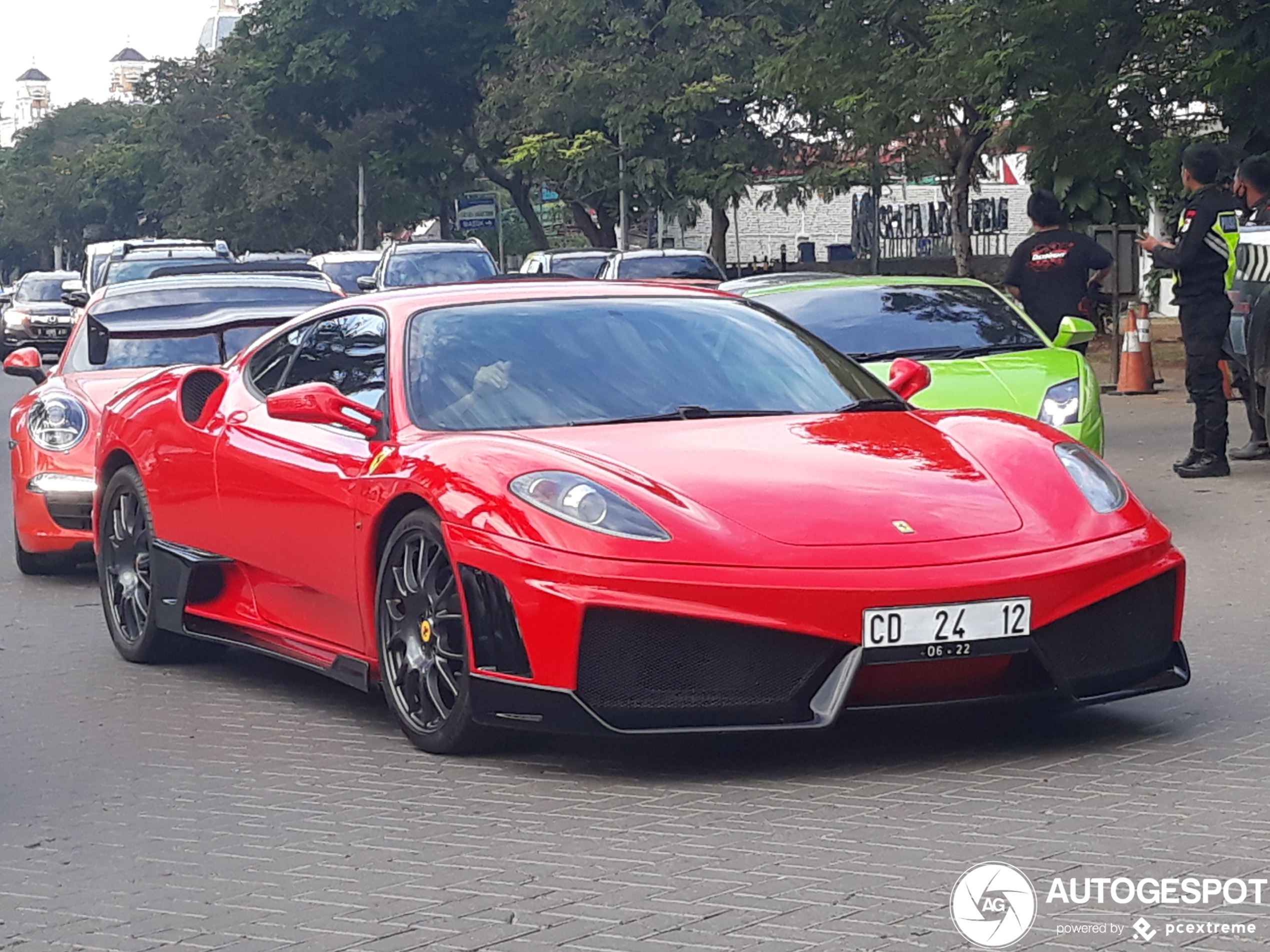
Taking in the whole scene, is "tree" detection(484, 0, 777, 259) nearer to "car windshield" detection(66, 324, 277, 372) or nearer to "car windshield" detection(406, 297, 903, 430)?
"car windshield" detection(66, 324, 277, 372)

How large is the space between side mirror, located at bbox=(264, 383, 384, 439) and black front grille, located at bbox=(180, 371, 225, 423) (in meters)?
1.34

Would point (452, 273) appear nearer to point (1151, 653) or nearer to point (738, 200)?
point (738, 200)

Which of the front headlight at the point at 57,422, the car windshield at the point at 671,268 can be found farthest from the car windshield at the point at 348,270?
the front headlight at the point at 57,422

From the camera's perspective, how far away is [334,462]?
680 centimetres

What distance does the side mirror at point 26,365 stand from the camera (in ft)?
39.3

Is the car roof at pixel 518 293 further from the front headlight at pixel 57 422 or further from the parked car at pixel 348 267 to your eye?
the parked car at pixel 348 267

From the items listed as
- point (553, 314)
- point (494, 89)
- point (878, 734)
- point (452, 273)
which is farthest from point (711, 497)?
point (494, 89)

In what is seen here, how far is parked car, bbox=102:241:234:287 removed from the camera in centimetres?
A: 2841

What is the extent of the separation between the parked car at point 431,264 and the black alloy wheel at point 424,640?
24636mm

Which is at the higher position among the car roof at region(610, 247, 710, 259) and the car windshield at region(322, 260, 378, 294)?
the car roof at region(610, 247, 710, 259)

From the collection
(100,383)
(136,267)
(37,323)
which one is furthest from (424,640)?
(37,323)

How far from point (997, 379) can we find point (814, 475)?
5.30 metres

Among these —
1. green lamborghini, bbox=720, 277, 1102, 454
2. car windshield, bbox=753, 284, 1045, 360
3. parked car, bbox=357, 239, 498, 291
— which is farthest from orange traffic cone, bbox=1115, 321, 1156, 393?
parked car, bbox=357, 239, 498, 291

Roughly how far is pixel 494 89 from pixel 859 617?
1869 inches
